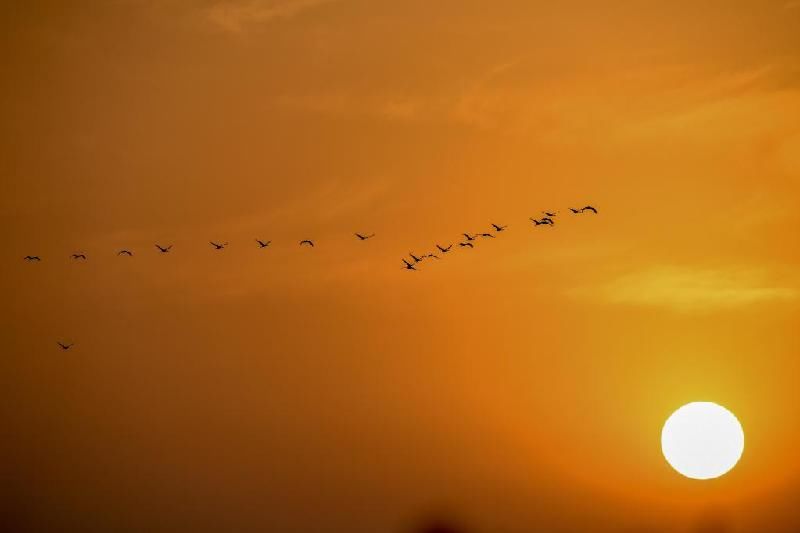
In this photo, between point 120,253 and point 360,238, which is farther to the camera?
point 120,253

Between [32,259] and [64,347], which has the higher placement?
[32,259]

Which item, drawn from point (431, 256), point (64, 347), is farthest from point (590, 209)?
point (64, 347)

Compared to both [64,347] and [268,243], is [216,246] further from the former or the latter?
[64,347]

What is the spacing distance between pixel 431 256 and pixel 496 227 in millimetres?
9226

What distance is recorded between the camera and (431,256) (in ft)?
504

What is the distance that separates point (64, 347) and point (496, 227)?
58.7 meters

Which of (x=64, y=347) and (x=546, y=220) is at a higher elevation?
(x=546, y=220)

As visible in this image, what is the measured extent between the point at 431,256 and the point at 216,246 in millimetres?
28347

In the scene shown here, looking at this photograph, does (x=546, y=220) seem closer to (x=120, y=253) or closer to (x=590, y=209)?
(x=590, y=209)

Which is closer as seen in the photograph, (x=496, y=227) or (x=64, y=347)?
(x=496, y=227)

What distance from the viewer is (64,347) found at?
163250 millimetres

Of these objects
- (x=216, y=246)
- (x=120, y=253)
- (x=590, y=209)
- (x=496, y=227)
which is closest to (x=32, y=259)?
(x=120, y=253)

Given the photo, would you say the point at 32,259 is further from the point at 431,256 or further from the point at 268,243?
the point at 431,256

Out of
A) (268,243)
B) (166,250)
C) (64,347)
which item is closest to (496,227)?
(268,243)
